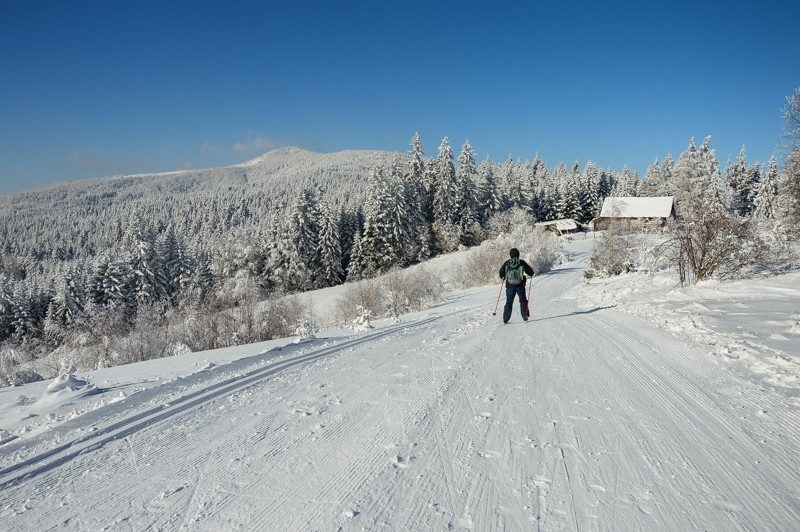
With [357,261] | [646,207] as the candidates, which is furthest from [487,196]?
[357,261]

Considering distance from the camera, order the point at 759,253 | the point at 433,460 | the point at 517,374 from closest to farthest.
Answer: the point at 433,460
the point at 517,374
the point at 759,253

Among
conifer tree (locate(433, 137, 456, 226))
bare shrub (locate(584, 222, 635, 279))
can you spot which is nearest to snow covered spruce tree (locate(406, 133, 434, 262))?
conifer tree (locate(433, 137, 456, 226))

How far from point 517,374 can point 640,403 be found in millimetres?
1392

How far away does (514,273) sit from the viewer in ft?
30.3

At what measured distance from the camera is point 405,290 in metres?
21.9

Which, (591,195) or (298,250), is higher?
(591,195)

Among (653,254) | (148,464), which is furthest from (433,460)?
(653,254)

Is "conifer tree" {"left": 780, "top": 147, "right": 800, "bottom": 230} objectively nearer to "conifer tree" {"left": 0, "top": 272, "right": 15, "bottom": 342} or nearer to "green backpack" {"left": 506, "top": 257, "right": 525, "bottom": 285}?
"green backpack" {"left": 506, "top": 257, "right": 525, "bottom": 285}

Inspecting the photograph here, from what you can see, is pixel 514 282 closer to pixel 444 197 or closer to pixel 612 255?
pixel 612 255

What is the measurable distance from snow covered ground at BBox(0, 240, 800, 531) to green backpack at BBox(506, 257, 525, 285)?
2998 mm

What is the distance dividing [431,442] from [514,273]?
21.5 ft

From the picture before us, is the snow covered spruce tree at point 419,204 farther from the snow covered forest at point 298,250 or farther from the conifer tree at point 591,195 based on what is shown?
the conifer tree at point 591,195

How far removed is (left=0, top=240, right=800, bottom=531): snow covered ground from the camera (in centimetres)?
244

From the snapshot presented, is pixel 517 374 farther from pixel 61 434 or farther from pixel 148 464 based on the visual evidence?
pixel 61 434
